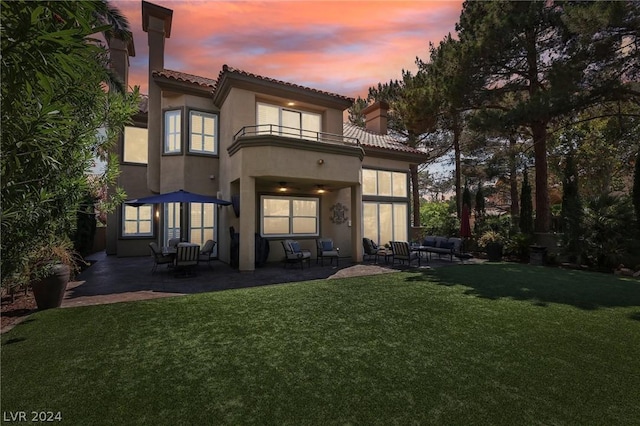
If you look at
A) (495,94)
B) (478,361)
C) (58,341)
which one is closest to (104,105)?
(58,341)

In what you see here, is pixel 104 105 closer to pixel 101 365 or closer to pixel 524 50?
pixel 101 365

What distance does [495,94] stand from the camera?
16.4 meters

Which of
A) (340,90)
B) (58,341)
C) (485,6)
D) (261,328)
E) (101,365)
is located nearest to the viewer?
(101,365)

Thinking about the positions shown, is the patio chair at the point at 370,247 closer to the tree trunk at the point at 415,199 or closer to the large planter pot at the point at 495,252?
the large planter pot at the point at 495,252

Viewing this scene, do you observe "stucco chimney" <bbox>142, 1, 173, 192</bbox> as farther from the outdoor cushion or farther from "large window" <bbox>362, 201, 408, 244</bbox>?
the outdoor cushion

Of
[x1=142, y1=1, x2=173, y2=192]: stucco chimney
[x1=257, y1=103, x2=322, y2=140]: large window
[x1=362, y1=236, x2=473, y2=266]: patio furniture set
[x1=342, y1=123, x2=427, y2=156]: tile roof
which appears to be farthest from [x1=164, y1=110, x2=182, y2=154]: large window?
[x1=362, y1=236, x2=473, y2=266]: patio furniture set

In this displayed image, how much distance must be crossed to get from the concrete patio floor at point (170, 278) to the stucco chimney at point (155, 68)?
444 cm

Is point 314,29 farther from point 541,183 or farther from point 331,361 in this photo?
point 541,183

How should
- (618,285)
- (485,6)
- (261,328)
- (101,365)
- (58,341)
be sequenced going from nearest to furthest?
(101,365) < (58,341) < (261,328) < (618,285) < (485,6)

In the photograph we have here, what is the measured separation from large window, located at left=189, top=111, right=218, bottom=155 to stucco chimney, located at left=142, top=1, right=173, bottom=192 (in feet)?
5.17

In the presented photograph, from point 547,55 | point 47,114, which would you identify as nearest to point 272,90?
point 47,114

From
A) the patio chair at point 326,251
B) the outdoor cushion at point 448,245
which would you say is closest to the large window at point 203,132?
the patio chair at point 326,251

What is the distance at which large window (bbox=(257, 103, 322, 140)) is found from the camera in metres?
13.1

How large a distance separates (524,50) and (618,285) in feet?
41.1
